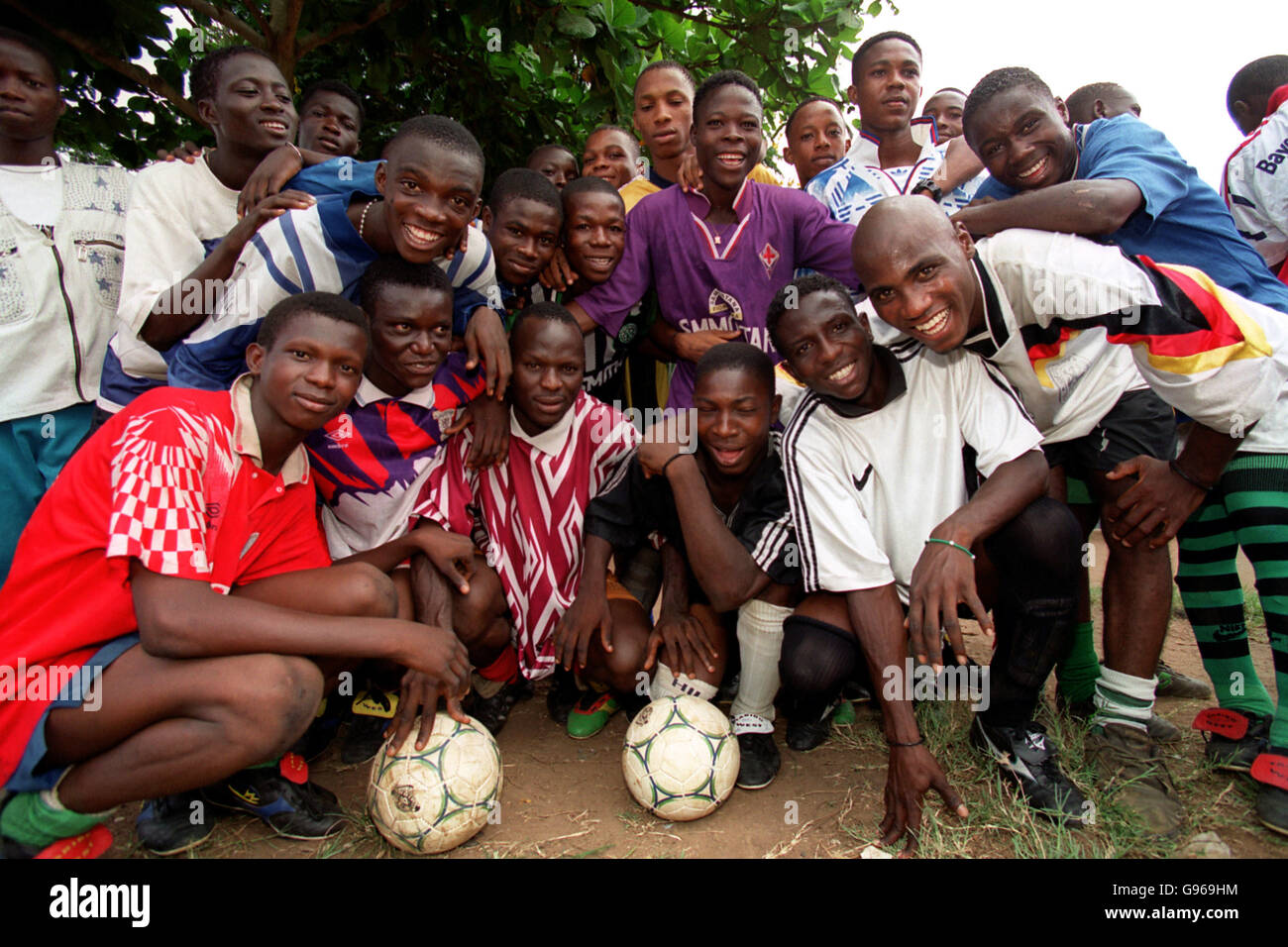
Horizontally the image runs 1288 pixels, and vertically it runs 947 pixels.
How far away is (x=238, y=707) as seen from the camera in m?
2.12

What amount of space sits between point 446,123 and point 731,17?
3.01m

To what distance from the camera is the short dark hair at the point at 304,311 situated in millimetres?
2500

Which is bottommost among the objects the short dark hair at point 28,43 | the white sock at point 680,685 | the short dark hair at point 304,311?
the white sock at point 680,685

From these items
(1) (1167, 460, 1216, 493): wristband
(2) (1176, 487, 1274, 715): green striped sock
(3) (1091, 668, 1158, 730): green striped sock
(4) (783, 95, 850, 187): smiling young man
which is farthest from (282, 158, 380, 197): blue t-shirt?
(2) (1176, 487, 1274, 715): green striped sock

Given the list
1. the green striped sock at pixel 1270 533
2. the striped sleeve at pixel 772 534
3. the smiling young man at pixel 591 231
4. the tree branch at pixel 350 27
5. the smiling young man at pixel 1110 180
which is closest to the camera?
the green striped sock at pixel 1270 533

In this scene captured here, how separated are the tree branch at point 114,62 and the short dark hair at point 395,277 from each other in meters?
1.49

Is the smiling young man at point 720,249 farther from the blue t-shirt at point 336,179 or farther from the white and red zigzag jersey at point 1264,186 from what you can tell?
the white and red zigzag jersey at point 1264,186

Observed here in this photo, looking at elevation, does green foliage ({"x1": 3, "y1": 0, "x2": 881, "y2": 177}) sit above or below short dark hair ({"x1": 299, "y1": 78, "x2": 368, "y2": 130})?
above

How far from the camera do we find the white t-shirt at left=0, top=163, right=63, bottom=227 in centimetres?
290

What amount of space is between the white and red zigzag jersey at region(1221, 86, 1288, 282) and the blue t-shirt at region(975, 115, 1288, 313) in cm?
58

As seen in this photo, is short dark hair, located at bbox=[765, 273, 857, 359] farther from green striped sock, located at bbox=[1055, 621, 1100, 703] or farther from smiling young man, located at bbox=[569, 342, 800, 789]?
green striped sock, located at bbox=[1055, 621, 1100, 703]

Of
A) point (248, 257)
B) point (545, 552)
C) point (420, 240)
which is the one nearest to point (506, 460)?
point (545, 552)

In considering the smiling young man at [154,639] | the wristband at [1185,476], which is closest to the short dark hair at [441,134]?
the smiling young man at [154,639]

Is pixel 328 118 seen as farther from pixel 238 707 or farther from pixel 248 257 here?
pixel 238 707
